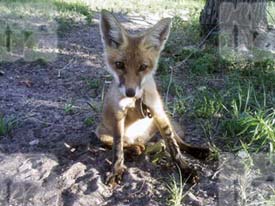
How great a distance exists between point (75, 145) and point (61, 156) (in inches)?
7.6

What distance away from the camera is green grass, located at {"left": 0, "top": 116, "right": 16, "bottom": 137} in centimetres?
413

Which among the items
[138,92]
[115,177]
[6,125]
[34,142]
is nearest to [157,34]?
[138,92]

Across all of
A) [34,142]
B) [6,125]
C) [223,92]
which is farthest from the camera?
[223,92]

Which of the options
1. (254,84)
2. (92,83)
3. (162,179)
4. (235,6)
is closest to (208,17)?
(235,6)

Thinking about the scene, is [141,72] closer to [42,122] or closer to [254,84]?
[42,122]

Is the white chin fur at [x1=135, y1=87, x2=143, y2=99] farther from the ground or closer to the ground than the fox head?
closer to the ground

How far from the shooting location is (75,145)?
3.91m

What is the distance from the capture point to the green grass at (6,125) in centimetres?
413

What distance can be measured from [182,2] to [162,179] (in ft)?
23.6

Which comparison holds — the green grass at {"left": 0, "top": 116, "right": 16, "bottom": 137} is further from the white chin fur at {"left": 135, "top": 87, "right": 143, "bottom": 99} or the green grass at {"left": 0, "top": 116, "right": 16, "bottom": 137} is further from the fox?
the white chin fur at {"left": 135, "top": 87, "right": 143, "bottom": 99}

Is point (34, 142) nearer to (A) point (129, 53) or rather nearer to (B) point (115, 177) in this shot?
Result: (B) point (115, 177)

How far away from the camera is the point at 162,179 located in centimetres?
343

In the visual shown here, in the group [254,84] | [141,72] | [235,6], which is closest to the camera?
[141,72]

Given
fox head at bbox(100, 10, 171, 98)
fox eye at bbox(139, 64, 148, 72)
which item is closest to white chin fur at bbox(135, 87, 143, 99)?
fox head at bbox(100, 10, 171, 98)
